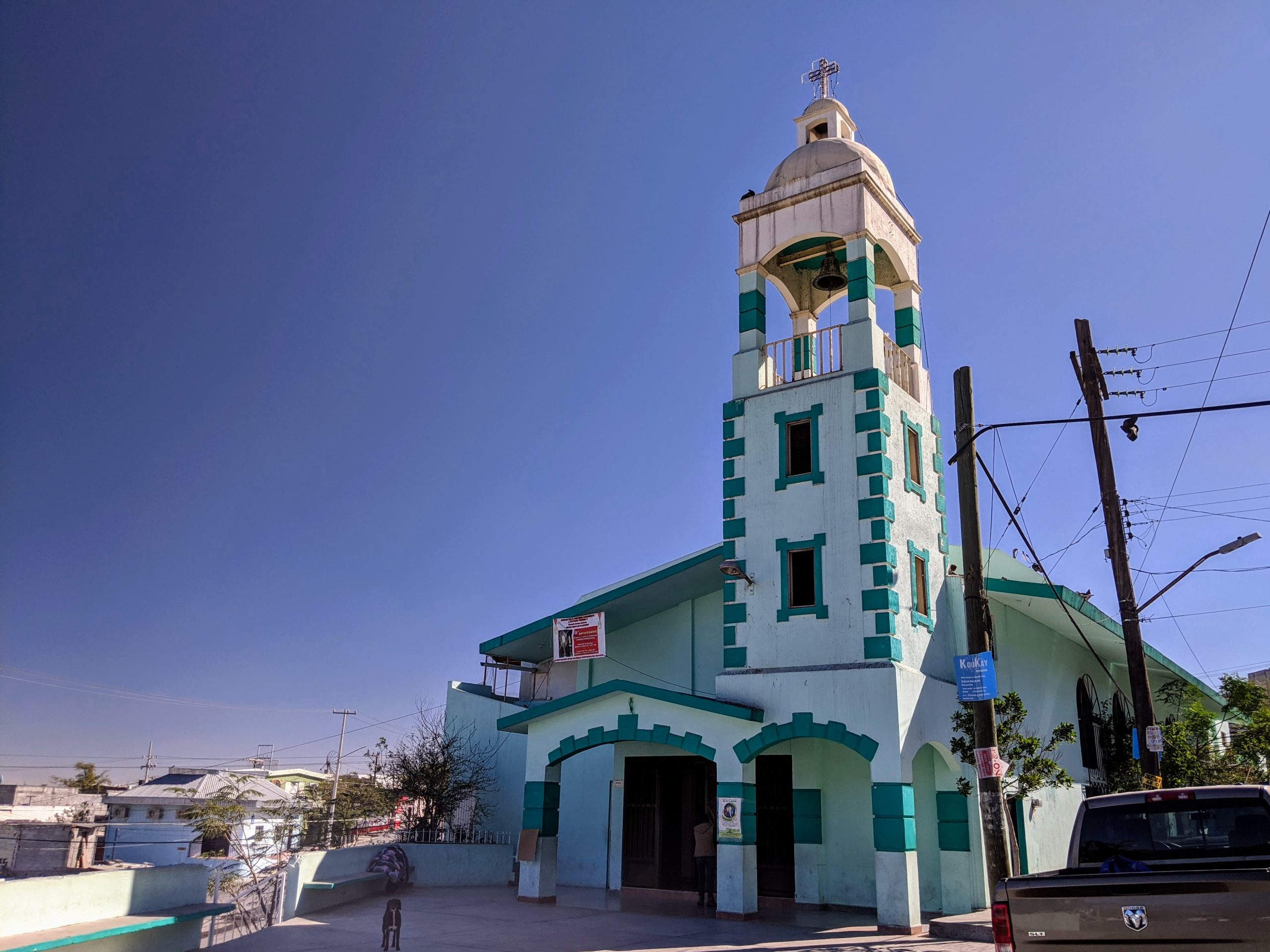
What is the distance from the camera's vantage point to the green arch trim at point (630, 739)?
17.5 m

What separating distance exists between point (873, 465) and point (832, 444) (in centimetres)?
94

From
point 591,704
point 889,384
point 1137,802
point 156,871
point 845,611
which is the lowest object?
point 156,871

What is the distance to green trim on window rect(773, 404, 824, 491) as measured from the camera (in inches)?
726

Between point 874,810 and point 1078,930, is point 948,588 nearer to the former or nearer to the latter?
point 874,810

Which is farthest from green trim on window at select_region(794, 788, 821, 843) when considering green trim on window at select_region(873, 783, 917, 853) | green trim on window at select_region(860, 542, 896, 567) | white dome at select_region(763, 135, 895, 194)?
white dome at select_region(763, 135, 895, 194)

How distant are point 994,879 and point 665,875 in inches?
368

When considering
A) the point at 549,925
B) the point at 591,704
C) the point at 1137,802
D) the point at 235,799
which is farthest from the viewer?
the point at 235,799

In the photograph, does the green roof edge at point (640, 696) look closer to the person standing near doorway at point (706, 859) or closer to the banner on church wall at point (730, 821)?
the banner on church wall at point (730, 821)

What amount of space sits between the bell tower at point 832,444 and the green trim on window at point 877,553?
0.03 m

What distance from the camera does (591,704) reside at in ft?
61.4

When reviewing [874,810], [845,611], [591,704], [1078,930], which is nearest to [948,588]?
[845,611]

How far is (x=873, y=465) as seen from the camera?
17766mm

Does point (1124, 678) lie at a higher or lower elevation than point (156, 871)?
higher

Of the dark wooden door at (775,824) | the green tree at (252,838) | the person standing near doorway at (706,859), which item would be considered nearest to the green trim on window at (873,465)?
the dark wooden door at (775,824)
